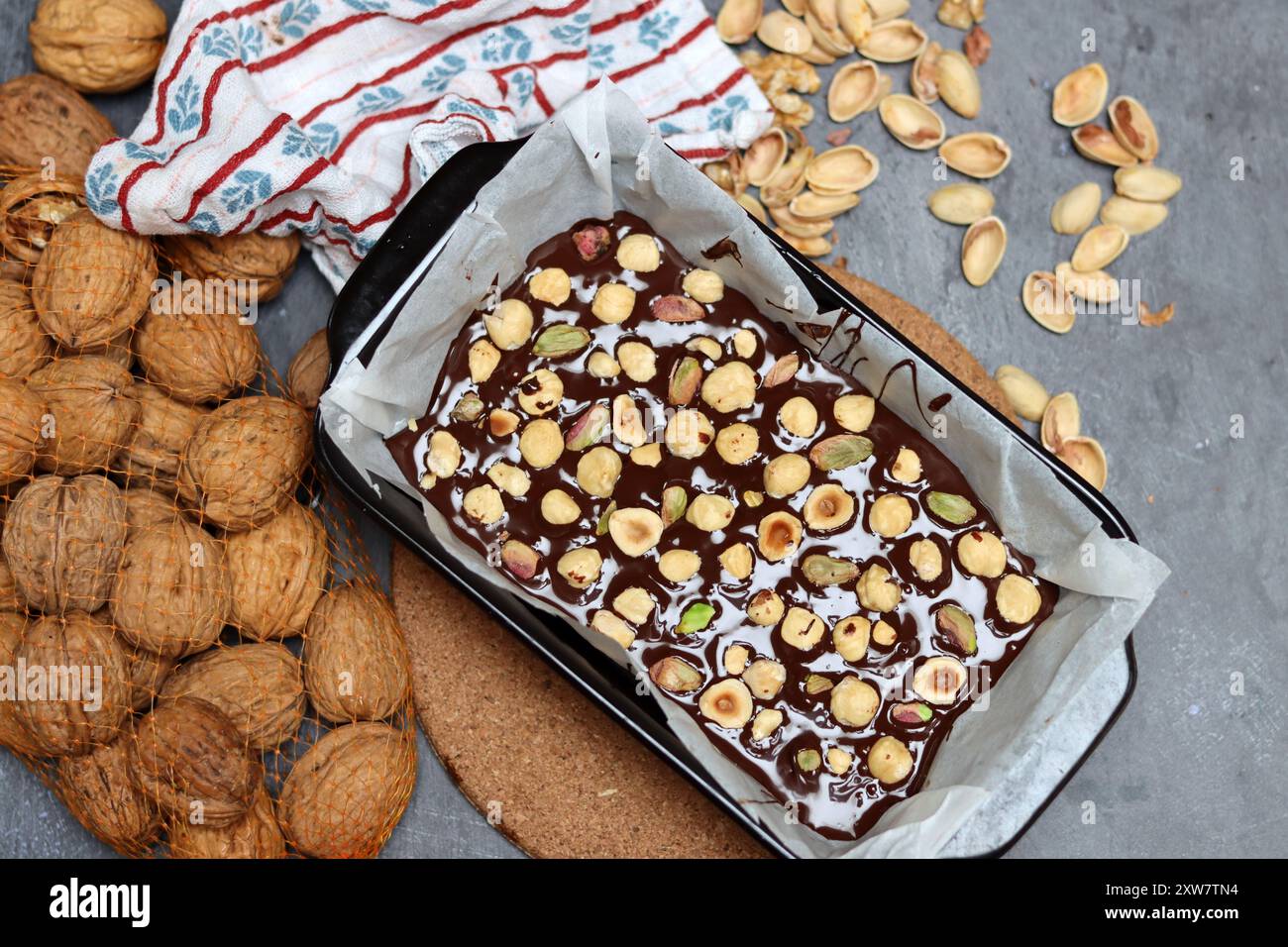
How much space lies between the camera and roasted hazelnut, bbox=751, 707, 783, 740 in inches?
37.8

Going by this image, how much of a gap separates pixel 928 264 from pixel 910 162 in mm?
117

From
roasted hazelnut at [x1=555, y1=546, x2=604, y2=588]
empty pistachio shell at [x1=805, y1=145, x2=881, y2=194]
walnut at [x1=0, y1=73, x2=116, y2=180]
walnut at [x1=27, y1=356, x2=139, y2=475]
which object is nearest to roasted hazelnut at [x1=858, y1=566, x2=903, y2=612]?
roasted hazelnut at [x1=555, y1=546, x2=604, y2=588]

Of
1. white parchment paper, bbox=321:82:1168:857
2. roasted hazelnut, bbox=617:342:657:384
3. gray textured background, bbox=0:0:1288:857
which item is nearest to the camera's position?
white parchment paper, bbox=321:82:1168:857

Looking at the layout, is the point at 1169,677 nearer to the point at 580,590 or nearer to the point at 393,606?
the point at 580,590

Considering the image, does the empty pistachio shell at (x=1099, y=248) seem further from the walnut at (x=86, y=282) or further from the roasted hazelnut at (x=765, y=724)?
the walnut at (x=86, y=282)

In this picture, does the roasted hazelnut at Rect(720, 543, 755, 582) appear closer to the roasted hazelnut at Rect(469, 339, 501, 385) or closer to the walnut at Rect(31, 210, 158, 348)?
the roasted hazelnut at Rect(469, 339, 501, 385)

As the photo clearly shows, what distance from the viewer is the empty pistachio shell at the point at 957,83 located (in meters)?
1.23

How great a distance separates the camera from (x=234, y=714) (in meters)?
1.02

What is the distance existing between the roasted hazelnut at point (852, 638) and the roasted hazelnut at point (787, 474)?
13 cm

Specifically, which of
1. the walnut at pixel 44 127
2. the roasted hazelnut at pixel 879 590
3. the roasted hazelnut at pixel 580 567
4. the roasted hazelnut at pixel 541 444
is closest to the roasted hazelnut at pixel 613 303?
the roasted hazelnut at pixel 541 444

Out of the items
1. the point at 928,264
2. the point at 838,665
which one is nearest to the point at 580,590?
the point at 838,665

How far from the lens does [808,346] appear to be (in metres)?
1.01

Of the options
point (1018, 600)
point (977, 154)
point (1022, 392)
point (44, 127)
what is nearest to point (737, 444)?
point (1018, 600)

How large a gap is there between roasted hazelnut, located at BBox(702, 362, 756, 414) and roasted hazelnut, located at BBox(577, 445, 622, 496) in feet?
0.33
